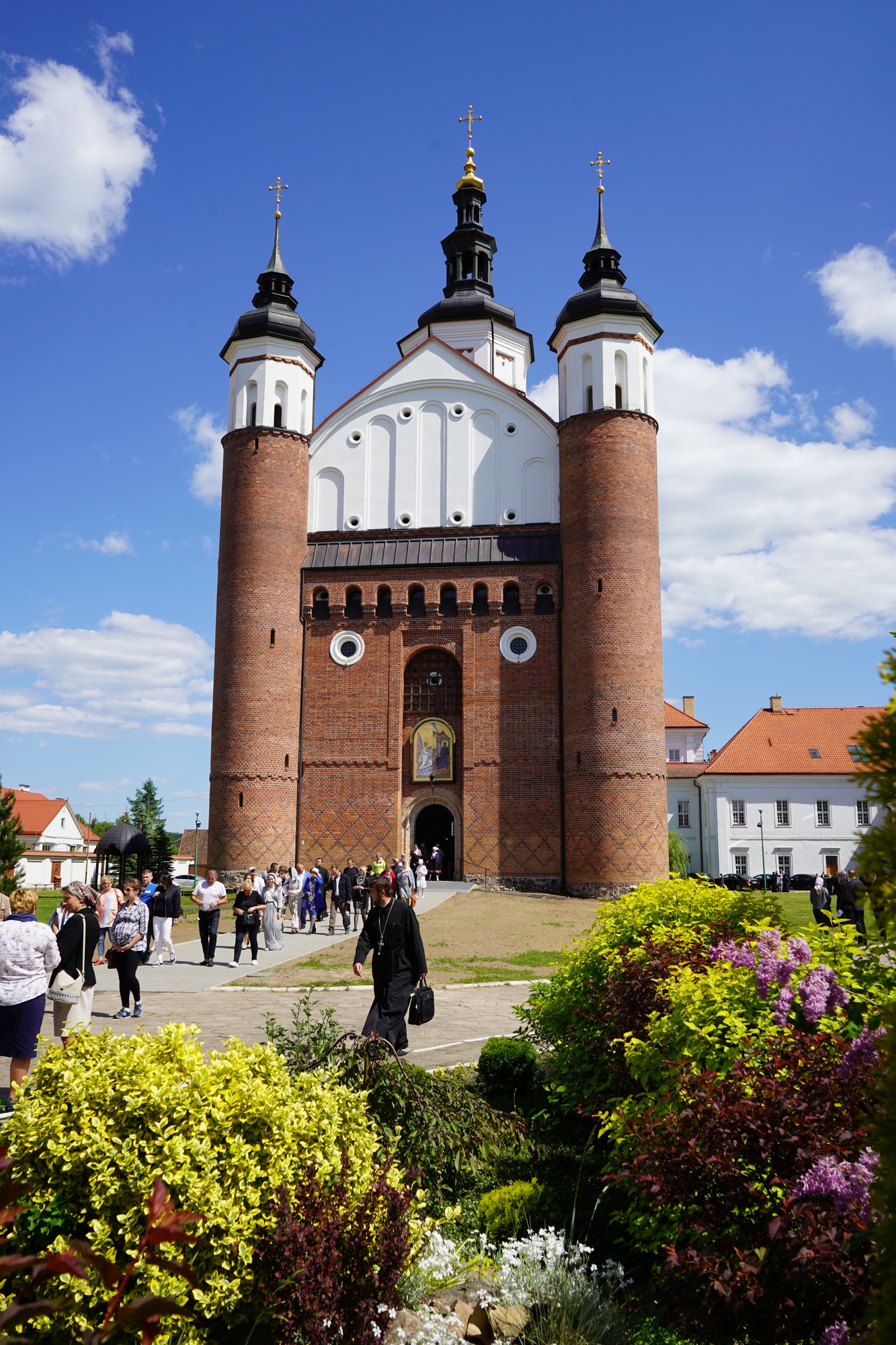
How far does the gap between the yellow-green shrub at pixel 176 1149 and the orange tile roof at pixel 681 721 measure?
61.7 meters

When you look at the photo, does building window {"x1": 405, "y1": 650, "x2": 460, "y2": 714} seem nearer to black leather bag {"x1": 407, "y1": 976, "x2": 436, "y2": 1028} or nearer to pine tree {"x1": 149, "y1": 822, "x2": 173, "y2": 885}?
pine tree {"x1": 149, "y1": 822, "x2": 173, "y2": 885}

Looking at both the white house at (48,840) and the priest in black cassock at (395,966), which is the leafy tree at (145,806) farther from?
the priest in black cassock at (395,966)

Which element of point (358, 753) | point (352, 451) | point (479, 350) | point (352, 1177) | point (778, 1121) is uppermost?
point (479, 350)

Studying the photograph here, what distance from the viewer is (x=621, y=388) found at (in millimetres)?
31203

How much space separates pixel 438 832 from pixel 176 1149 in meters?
29.1

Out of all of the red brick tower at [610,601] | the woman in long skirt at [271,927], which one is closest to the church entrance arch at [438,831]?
the red brick tower at [610,601]

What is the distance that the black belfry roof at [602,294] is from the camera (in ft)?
103

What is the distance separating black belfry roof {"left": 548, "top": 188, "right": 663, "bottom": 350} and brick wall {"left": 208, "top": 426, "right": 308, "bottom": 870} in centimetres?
980

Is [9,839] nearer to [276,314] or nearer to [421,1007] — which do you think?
[276,314]

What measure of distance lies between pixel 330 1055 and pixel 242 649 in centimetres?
2598

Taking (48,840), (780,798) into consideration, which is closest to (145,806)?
(48,840)

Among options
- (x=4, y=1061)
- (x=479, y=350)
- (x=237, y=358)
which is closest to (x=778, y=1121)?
(x=4, y=1061)

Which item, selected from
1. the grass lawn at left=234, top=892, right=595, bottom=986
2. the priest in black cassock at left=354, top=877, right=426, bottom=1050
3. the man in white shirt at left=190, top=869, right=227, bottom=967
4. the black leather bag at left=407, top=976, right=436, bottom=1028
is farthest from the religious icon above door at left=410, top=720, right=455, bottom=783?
the black leather bag at left=407, top=976, right=436, bottom=1028

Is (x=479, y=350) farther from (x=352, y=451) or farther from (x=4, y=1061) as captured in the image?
(x=4, y=1061)
